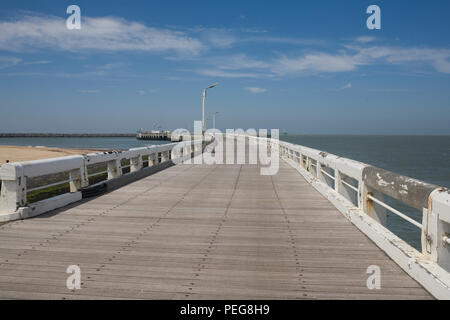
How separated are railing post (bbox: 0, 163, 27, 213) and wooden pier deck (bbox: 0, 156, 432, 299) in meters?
0.42

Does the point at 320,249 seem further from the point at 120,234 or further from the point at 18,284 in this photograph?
the point at 18,284

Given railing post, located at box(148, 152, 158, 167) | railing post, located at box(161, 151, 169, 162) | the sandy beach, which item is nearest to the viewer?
railing post, located at box(148, 152, 158, 167)

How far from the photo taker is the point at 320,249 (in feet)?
18.7

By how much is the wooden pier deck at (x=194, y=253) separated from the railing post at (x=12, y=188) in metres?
0.42

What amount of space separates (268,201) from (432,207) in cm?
584

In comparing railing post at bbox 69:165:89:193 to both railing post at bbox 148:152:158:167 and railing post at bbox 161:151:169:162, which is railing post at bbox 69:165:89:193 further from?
railing post at bbox 161:151:169:162

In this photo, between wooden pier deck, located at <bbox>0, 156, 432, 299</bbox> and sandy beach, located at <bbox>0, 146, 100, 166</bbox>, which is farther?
sandy beach, located at <bbox>0, 146, 100, 166</bbox>

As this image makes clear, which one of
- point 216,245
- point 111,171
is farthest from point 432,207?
point 111,171

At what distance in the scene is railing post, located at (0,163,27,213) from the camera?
7.08m

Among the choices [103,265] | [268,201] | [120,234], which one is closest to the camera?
[103,265]

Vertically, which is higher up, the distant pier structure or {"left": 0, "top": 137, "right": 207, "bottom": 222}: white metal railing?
the distant pier structure

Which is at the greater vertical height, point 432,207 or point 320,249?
point 432,207

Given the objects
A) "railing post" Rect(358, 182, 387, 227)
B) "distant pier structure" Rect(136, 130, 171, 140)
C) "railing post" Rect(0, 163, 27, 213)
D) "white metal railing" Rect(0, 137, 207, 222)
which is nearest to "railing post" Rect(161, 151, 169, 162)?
"white metal railing" Rect(0, 137, 207, 222)
